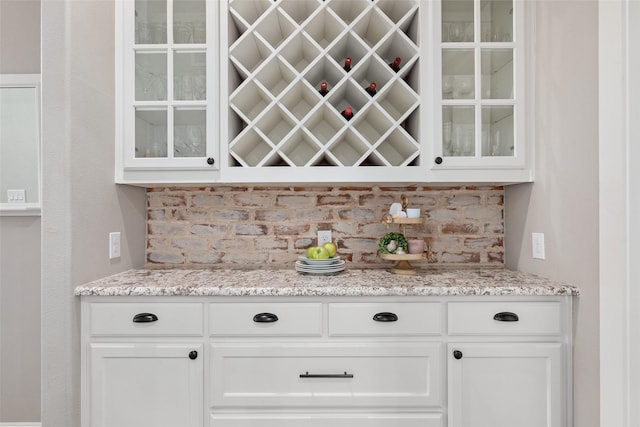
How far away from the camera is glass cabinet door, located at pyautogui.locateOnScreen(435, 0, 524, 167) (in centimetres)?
177

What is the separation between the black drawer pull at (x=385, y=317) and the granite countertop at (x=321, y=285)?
0.27 ft

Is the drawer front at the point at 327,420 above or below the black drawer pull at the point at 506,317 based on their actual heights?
below

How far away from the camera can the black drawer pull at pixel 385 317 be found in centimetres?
152

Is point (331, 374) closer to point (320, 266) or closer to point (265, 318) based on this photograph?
point (265, 318)

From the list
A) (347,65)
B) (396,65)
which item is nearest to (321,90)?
(347,65)

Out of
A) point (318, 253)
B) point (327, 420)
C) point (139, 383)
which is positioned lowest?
point (327, 420)

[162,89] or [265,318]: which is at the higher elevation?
[162,89]

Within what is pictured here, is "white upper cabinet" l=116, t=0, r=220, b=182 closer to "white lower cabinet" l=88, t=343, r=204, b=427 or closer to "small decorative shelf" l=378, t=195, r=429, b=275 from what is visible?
"white lower cabinet" l=88, t=343, r=204, b=427

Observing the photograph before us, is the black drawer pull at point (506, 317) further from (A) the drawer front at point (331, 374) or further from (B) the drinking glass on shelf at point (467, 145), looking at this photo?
(B) the drinking glass on shelf at point (467, 145)

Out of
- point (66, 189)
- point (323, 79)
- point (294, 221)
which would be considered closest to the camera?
point (66, 189)

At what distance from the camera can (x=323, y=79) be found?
6.57 ft

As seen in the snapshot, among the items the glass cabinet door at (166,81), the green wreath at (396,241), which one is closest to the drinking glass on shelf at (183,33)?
the glass cabinet door at (166,81)

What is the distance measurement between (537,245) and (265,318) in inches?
52.4

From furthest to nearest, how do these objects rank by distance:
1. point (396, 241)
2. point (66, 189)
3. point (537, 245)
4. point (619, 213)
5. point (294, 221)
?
point (294, 221) → point (396, 241) → point (537, 245) → point (66, 189) → point (619, 213)
